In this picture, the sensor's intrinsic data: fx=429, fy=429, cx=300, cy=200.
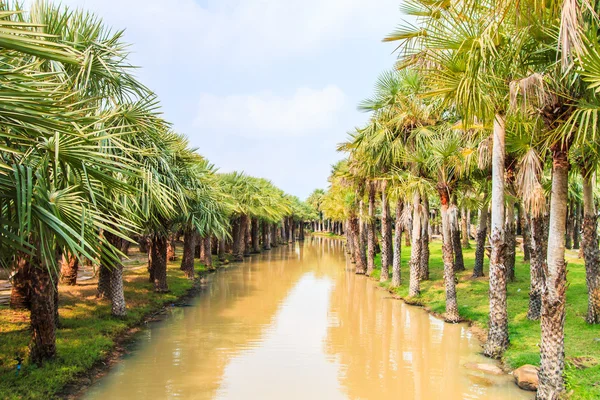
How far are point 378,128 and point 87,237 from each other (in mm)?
16881

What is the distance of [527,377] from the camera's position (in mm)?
9219

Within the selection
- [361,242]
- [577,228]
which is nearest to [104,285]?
[361,242]

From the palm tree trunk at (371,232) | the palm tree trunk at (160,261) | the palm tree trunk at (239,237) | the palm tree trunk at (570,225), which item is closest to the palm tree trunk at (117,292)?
the palm tree trunk at (160,261)

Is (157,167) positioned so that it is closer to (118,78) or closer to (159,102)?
(159,102)

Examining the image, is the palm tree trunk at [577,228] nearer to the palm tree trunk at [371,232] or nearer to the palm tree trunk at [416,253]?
the palm tree trunk at [371,232]

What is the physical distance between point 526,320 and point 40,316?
42.9 ft

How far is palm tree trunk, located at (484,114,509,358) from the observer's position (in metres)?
10.4

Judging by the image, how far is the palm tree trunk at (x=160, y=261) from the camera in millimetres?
18688

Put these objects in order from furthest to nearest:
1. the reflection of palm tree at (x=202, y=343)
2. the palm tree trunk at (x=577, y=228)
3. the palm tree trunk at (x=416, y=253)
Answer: the palm tree trunk at (x=577, y=228) → the palm tree trunk at (x=416, y=253) → the reflection of palm tree at (x=202, y=343)

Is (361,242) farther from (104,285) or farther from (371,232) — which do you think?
(104,285)

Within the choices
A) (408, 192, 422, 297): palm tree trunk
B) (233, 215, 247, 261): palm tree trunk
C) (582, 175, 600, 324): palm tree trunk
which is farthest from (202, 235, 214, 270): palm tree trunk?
(582, 175, 600, 324): palm tree trunk

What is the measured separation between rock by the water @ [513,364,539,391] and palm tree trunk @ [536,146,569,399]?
5.30 ft

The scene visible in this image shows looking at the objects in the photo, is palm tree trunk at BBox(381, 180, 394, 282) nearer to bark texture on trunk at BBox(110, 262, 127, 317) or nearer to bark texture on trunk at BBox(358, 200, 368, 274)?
bark texture on trunk at BBox(358, 200, 368, 274)

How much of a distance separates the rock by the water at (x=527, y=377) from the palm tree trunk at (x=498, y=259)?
4.56 ft
